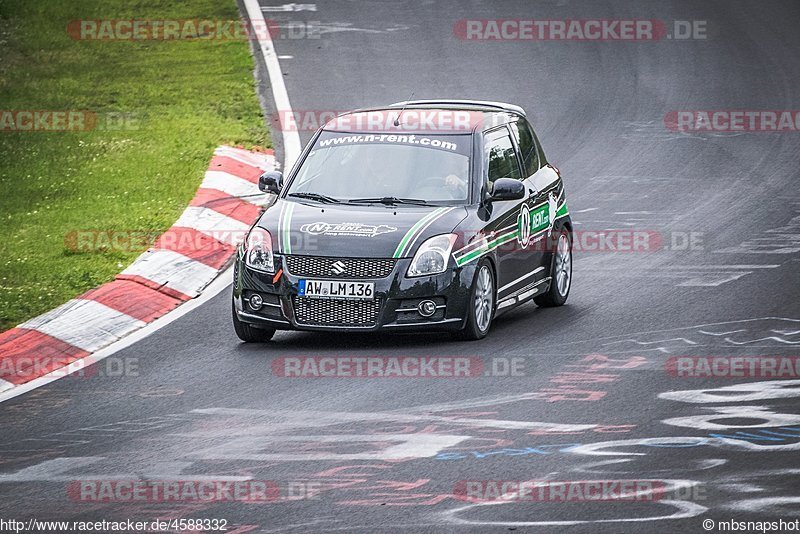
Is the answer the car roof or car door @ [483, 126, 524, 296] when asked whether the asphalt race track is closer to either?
car door @ [483, 126, 524, 296]

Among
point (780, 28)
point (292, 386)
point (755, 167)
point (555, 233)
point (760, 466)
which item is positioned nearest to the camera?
point (760, 466)

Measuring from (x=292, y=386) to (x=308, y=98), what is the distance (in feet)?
34.4

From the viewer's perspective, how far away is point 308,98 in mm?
20234

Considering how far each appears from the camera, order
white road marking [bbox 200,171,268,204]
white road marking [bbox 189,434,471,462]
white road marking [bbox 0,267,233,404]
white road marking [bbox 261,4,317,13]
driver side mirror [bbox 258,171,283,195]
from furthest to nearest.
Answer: white road marking [bbox 261,4,317,13] < white road marking [bbox 200,171,268,204] < driver side mirror [bbox 258,171,283,195] < white road marking [bbox 0,267,233,404] < white road marking [bbox 189,434,471,462]

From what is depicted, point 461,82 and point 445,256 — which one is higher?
point 461,82

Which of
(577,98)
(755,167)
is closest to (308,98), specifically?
(577,98)

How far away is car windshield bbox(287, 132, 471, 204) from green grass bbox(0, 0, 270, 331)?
222 cm

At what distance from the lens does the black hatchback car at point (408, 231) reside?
11156mm

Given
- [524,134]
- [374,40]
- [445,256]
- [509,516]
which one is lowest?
[509,516]

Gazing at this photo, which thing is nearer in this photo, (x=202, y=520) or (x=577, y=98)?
(x=202, y=520)

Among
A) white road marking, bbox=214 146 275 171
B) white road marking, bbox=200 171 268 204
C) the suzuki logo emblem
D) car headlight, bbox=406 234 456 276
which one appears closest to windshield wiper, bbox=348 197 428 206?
car headlight, bbox=406 234 456 276

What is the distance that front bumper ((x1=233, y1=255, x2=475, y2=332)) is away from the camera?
11102 millimetres

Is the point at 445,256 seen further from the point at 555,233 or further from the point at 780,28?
the point at 780,28

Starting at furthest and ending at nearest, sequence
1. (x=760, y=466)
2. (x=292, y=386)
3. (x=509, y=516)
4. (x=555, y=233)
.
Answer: (x=555, y=233), (x=292, y=386), (x=760, y=466), (x=509, y=516)
